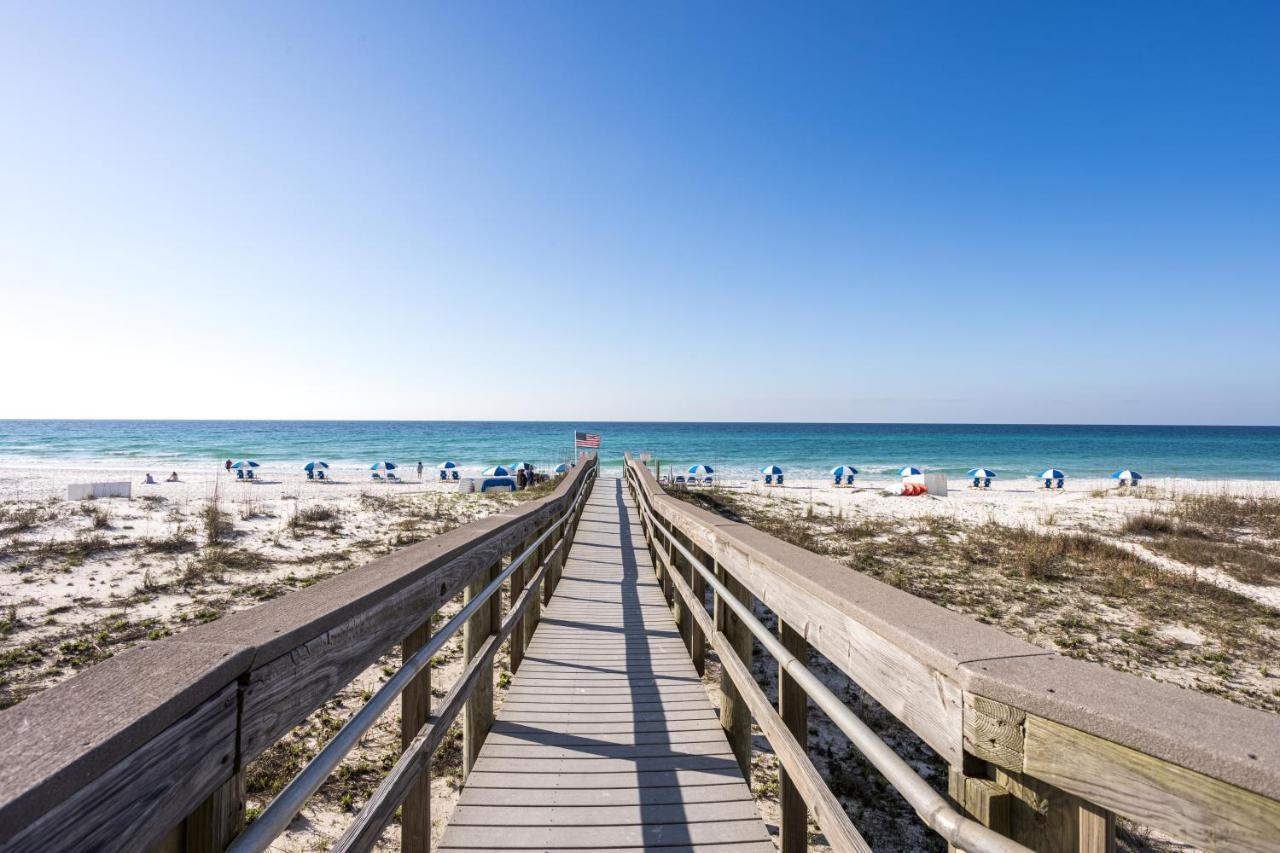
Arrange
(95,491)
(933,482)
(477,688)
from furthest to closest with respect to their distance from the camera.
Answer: (933,482)
(95,491)
(477,688)

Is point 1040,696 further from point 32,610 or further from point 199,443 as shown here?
point 199,443

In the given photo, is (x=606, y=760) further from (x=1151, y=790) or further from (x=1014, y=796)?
(x=1151, y=790)

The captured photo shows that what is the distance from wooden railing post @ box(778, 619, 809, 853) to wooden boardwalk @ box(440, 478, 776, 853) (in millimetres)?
423

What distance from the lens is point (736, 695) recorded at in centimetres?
336

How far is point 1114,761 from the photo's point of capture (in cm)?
96

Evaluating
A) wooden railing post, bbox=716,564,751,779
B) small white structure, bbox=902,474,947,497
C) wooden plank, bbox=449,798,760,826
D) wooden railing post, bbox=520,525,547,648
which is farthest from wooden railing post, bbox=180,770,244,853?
small white structure, bbox=902,474,947,497

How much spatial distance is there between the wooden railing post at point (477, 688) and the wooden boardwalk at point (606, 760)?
3.1 inches

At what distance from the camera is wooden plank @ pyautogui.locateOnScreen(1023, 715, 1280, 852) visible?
0.82 m

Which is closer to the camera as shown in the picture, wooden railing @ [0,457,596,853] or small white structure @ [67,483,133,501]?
wooden railing @ [0,457,596,853]

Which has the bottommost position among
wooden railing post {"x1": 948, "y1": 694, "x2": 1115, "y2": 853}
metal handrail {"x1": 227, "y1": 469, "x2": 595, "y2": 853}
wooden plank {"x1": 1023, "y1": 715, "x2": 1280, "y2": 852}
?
metal handrail {"x1": 227, "y1": 469, "x2": 595, "y2": 853}

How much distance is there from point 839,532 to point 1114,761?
1227cm

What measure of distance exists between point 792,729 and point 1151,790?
1.59 metres

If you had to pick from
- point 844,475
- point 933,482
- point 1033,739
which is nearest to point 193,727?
point 1033,739

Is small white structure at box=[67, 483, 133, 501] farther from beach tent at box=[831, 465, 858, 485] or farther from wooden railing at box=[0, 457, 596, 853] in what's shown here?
beach tent at box=[831, 465, 858, 485]
